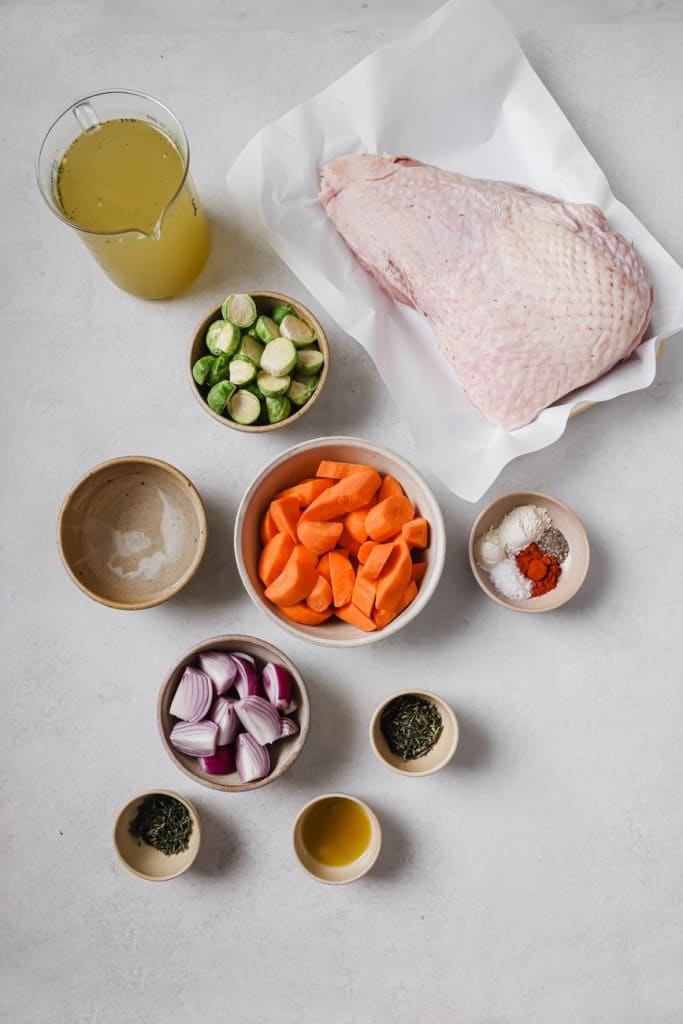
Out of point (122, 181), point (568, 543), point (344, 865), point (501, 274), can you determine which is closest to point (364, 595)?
point (568, 543)

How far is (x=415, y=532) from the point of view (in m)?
1.72

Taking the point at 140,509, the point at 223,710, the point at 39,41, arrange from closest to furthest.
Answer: the point at 223,710, the point at 140,509, the point at 39,41

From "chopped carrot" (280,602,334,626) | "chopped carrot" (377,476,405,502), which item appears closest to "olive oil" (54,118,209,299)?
"chopped carrot" (377,476,405,502)

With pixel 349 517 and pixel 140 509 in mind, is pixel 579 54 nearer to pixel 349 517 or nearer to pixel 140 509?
pixel 349 517

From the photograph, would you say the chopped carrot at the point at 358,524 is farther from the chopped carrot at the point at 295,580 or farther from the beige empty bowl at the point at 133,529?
the beige empty bowl at the point at 133,529

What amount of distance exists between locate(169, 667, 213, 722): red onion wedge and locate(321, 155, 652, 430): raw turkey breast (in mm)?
820

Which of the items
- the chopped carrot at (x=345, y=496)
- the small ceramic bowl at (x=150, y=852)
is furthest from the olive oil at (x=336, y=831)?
the chopped carrot at (x=345, y=496)

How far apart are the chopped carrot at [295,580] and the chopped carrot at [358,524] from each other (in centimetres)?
10

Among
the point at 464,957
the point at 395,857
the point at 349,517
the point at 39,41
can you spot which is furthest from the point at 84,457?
the point at 464,957

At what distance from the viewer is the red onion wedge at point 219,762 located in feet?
5.68

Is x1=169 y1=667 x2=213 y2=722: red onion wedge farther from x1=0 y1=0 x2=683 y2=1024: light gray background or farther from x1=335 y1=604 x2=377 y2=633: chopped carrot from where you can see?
x1=335 y1=604 x2=377 y2=633: chopped carrot

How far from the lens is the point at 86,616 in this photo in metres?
1.92

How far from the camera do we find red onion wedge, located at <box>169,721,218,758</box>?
171 cm

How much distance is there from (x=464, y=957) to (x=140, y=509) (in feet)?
3.98
